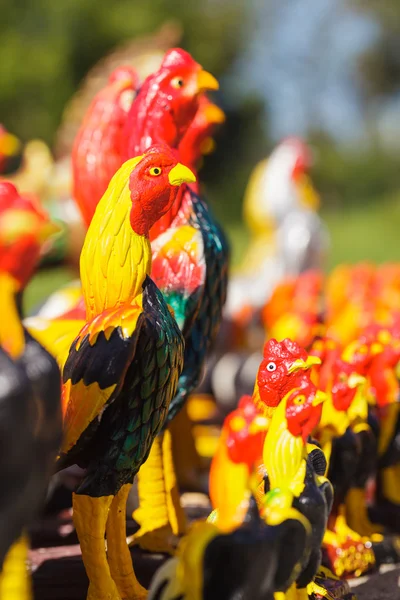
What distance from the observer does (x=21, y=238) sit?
1798mm

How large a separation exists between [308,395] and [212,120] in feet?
5.39

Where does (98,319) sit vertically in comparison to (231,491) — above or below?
above

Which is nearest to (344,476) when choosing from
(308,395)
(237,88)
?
(308,395)

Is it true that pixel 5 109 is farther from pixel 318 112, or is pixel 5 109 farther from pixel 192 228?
pixel 192 228

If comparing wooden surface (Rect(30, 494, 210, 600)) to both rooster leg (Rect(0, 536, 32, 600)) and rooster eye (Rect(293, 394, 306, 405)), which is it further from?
rooster eye (Rect(293, 394, 306, 405))

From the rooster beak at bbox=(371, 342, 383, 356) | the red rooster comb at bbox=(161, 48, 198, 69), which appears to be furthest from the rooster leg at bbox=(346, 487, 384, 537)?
the red rooster comb at bbox=(161, 48, 198, 69)

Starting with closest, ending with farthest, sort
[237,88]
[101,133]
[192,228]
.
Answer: [192,228] → [101,133] → [237,88]

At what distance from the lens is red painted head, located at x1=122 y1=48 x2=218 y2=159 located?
9.85ft

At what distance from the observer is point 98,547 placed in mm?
2277

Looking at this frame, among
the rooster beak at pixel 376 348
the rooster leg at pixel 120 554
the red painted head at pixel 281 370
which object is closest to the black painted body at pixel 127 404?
the rooster leg at pixel 120 554

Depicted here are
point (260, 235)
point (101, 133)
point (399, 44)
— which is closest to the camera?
point (101, 133)

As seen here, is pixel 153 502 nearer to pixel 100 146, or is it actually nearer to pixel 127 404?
pixel 127 404

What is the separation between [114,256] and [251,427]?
56cm

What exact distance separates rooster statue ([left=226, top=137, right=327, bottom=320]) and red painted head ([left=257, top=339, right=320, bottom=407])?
3407 mm
